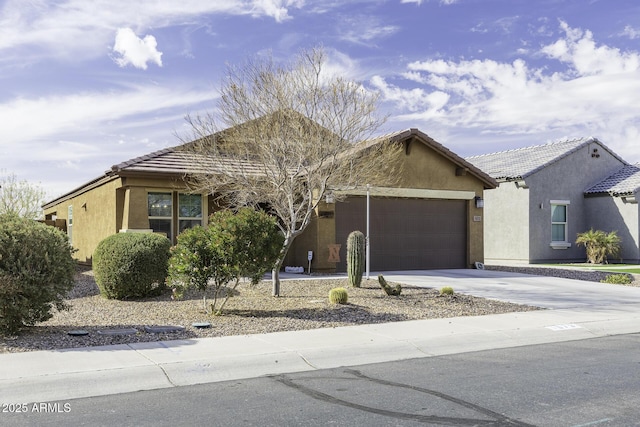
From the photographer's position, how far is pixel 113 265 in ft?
45.4

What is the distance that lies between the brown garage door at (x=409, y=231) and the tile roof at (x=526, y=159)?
594cm

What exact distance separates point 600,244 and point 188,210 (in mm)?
17013

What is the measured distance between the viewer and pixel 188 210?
2014 centimetres

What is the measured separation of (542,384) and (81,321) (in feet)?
25.2

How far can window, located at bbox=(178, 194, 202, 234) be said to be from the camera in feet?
65.6

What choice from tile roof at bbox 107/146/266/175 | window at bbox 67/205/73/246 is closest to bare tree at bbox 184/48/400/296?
tile roof at bbox 107/146/266/175

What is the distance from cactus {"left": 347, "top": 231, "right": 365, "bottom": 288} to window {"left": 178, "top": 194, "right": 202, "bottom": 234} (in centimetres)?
615

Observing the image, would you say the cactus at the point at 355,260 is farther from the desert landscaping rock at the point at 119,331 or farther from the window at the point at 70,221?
the window at the point at 70,221

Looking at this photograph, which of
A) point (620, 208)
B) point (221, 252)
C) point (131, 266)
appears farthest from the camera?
point (620, 208)

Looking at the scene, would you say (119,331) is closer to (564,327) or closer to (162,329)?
(162,329)

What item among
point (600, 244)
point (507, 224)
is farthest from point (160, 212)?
point (600, 244)

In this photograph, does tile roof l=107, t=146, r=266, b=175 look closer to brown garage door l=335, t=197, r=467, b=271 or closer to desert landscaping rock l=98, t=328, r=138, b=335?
brown garage door l=335, t=197, r=467, b=271

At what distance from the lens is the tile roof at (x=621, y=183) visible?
26.9 meters

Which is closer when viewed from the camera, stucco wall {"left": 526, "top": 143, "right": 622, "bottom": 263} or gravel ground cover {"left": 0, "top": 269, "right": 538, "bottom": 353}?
gravel ground cover {"left": 0, "top": 269, "right": 538, "bottom": 353}
